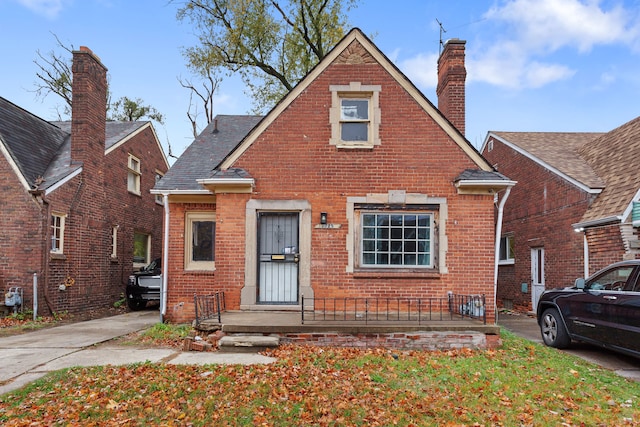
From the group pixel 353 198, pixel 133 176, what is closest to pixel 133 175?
pixel 133 176

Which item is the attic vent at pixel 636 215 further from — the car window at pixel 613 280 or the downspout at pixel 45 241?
the downspout at pixel 45 241

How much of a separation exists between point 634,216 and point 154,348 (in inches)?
407

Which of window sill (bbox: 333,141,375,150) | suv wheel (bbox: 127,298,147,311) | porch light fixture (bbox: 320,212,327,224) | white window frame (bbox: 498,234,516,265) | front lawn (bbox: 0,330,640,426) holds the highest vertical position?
window sill (bbox: 333,141,375,150)

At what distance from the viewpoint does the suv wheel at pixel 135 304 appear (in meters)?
13.4

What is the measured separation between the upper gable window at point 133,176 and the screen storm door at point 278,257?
8.62m

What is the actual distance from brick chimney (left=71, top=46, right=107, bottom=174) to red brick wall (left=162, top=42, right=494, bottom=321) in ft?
20.6

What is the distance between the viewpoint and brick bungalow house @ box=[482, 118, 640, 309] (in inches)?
406

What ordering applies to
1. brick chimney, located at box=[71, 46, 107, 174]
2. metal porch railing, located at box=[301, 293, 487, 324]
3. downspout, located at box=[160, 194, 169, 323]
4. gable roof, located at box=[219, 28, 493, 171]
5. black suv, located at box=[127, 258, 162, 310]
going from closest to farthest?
1. metal porch railing, located at box=[301, 293, 487, 324]
2. gable roof, located at box=[219, 28, 493, 171]
3. downspout, located at box=[160, 194, 169, 323]
4. brick chimney, located at box=[71, 46, 107, 174]
5. black suv, located at box=[127, 258, 162, 310]

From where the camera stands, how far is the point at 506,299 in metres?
15.5

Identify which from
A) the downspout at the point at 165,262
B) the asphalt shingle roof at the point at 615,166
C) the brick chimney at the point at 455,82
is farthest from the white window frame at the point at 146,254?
the asphalt shingle roof at the point at 615,166

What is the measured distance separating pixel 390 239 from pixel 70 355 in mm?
6333

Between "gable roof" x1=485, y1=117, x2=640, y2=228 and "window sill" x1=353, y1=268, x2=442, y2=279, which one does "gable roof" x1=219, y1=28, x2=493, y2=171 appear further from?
"gable roof" x1=485, y1=117, x2=640, y2=228

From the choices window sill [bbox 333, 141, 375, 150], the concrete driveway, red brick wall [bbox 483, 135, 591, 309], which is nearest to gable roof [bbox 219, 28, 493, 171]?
window sill [bbox 333, 141, 375, 150]

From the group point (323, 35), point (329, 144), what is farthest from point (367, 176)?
point (323, 35)
